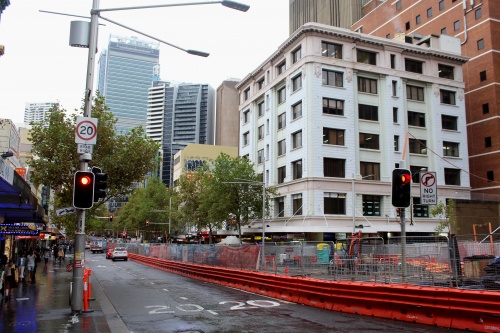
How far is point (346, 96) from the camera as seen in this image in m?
48.9

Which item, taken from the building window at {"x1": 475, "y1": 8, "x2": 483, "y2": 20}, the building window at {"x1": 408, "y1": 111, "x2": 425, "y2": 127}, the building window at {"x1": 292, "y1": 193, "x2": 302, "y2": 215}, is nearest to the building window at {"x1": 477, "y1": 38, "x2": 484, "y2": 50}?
the building window at {"x1": 475, "y1": 8, "x2": 483, "y2": 20}

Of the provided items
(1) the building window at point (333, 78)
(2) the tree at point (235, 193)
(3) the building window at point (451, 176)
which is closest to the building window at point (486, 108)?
(3) the building window at point (451, 176)

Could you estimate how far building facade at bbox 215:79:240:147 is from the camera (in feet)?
Result: 526

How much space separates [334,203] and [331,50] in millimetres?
16470

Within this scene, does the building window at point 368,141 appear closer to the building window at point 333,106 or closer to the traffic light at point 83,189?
the building window at point 333,106

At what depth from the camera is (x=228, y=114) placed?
16025 centimetres

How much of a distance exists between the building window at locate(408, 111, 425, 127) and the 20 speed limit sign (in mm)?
45123

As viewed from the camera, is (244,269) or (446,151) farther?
(446,151)

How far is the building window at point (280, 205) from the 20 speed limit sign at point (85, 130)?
128 ft

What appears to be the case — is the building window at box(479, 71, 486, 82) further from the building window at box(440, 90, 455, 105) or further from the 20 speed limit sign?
the 20 speed limit sign

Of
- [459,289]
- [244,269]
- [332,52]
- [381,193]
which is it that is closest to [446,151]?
[381,193]

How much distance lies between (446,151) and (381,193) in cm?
1147

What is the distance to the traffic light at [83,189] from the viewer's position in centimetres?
1297

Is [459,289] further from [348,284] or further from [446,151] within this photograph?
[446,151]
